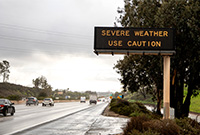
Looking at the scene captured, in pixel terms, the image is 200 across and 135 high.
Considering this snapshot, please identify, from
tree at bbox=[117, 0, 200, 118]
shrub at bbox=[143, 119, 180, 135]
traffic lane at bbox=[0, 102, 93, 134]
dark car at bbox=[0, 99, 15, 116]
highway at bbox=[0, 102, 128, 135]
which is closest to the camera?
shrub at bbox=[143, 119, 180, 135]

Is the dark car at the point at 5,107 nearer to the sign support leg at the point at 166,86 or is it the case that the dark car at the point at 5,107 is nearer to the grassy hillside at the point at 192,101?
the sign support leg at the point at 166,86

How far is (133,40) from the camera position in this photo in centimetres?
1511

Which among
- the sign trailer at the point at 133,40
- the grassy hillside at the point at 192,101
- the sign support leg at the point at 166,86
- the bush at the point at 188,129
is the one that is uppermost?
the sign trailer at the point at 133,40

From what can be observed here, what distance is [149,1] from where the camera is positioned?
20.1 meters

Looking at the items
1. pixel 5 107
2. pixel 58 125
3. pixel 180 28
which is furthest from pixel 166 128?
pixel 5 107

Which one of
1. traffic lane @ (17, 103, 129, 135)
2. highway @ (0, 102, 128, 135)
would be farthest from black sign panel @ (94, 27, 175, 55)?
highway @ (0, 102, 128, 135)

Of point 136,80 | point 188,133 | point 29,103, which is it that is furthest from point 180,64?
point 29,103

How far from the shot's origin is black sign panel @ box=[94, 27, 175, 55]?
1509 centimetres

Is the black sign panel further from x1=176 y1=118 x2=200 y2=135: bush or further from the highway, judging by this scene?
x1=176 y1=118 x2=200 y2=135: bush

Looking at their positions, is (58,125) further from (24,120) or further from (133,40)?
(133,40)

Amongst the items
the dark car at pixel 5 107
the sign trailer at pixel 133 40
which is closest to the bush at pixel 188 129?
the sign trailer at pixel 133 40

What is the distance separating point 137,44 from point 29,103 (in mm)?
43218

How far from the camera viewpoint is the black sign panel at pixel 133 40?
49.5 ft

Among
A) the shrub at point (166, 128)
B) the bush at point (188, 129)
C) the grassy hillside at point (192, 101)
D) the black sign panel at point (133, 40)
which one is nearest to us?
the shrub at point (166, 128)
